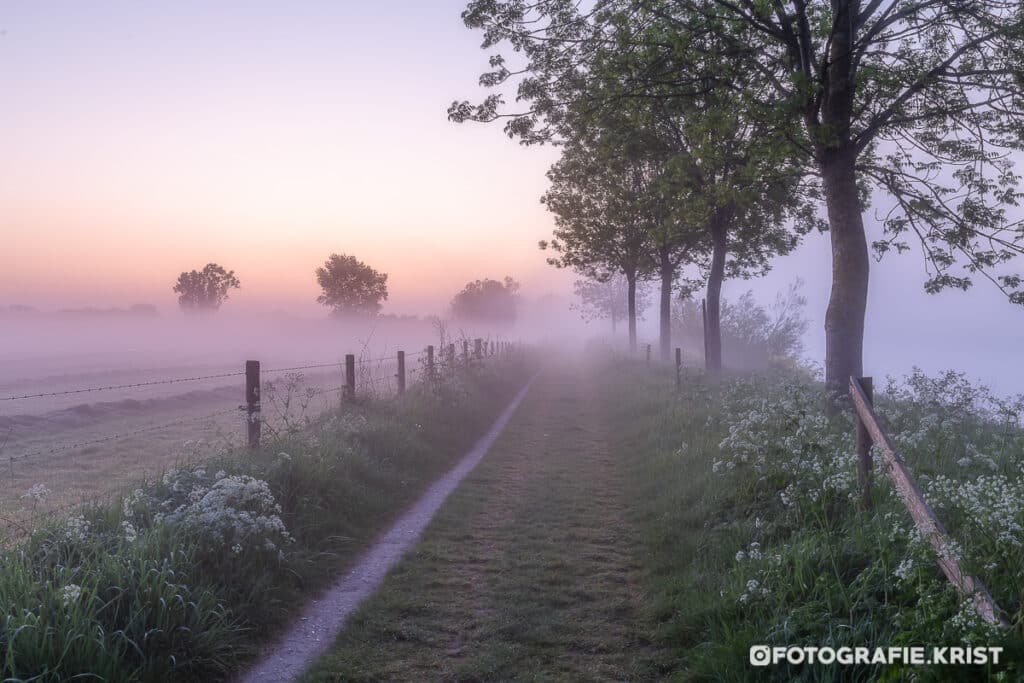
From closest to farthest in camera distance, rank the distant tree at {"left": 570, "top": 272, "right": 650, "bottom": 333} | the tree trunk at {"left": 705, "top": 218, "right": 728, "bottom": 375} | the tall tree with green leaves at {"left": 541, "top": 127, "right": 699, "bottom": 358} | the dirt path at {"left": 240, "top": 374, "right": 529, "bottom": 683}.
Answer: the dirt path at {"left": 240, "top": 374, "right": 529, "bottom": 683}, the tree trunk at {"left": 705, "top": 218, "right": 728, "bottom": 375}, the tall tree with green leaves at {"left": 541, "top": 127, "right": 699, "bottom": 358}, the distant tree at {"left": 570, "top": 272, "right": 650, "bottom": 333}

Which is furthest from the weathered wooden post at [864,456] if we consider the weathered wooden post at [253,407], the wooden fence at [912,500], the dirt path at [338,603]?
the weathered wooden post at [253,407]

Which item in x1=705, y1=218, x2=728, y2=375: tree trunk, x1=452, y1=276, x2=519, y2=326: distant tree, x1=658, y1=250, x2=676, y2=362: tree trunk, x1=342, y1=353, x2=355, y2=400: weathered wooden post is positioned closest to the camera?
x1=342, y1=353, x2=355, y2=400: weathered wooden post

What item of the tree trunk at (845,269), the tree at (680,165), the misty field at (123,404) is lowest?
the misty field at (123,404)

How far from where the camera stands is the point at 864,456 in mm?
6359

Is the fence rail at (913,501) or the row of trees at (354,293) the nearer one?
the fence rail at (913,501)

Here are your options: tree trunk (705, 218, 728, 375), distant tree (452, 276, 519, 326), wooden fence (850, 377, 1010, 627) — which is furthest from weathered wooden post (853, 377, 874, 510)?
distant tree (452, 276, 519, 326)

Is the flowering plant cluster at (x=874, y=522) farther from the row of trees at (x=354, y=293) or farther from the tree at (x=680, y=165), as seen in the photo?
the row of trees at (x=354, y=293)

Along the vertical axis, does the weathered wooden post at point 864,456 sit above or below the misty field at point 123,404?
above

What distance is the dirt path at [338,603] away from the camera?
517cm

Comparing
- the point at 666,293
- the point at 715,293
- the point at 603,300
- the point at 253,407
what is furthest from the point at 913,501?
the point at 603,300

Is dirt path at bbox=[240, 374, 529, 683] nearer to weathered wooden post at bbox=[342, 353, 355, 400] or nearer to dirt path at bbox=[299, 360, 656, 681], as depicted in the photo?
dirt path at bbox=[299, 360, 656, 681]

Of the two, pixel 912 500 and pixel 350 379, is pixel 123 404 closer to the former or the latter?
pixel 350 379

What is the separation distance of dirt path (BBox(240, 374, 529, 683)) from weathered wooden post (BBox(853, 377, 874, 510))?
186 inches

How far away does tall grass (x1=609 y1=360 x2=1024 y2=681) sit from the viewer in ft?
13.8
